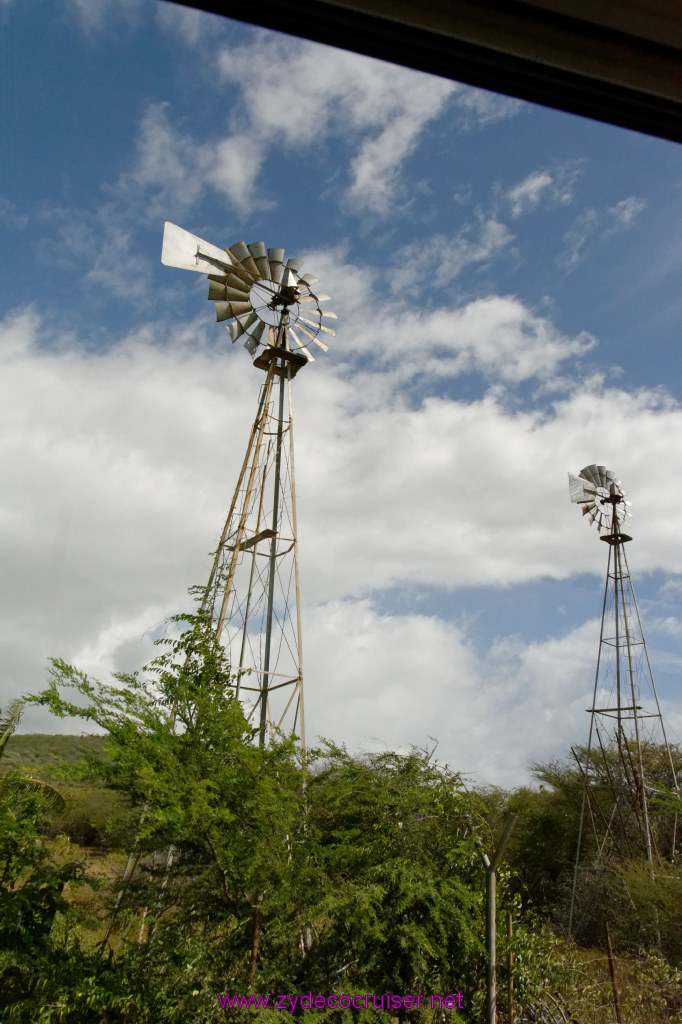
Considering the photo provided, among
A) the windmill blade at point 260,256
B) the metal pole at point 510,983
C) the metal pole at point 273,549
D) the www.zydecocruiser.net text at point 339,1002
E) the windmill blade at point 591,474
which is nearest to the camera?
the www.zydecocruiser.net text at point 339,1002

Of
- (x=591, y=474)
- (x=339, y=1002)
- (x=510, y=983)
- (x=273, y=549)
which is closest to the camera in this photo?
(x=339, y=1002)

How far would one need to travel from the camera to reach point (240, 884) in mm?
4797

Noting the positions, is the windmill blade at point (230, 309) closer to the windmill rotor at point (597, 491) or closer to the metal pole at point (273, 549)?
the metal pole at point (273, 549)

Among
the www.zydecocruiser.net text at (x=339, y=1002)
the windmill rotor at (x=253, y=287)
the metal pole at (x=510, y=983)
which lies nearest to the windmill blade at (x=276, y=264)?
the windmill rotor at (x=253, y=287)

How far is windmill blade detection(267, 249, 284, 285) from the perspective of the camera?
10008 millimetres

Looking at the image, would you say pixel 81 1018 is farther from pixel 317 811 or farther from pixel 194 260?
pixel 194 260

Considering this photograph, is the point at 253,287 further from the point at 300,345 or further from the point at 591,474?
the point at 591,474

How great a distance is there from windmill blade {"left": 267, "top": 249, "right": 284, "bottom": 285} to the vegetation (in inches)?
230

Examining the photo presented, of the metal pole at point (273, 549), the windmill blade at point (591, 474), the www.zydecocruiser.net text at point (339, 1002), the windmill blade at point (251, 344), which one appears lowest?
the www.zydecocruiser.net text at point (339, 1002)

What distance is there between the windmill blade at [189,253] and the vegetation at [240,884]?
516 centimetres

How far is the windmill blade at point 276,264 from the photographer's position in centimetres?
1001

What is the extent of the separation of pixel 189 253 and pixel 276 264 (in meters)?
1.38

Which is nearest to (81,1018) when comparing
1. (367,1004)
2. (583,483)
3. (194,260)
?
(367,1004)

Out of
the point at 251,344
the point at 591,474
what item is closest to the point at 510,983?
the point at 251,344
